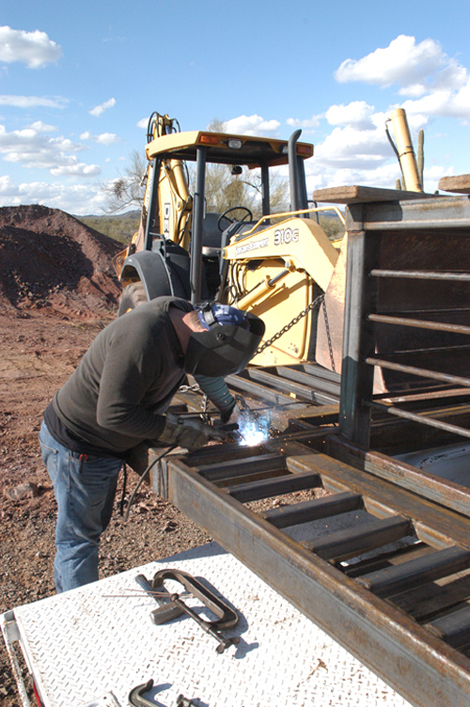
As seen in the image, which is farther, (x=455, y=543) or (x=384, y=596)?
(x=455, y=543)

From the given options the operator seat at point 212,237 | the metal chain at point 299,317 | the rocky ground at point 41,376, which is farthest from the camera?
the operator seat at point 212,237

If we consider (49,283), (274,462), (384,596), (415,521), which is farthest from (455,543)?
(49,283)

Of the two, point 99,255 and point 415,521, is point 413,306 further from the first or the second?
point 99,255

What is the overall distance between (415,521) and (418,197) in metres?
1.38

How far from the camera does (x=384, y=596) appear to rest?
1720 millimetres

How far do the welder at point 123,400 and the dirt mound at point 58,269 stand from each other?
41.2 ft

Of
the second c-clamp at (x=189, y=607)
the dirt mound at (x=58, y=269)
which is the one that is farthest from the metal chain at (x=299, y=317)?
the dirt mound at (x=58, y=269)

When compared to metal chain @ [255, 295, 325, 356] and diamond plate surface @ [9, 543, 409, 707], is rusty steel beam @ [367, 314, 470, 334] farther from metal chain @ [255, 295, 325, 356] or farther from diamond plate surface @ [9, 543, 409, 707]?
metal chain @ [255, 295, 325, 356]

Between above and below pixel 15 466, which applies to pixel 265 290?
above

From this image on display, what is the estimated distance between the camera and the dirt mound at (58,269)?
15.5 m

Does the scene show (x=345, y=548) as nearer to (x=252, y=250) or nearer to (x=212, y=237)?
(x=252, y=250)

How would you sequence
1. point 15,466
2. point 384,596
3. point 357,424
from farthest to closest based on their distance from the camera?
point 15,466, point 357,424, point 384,596

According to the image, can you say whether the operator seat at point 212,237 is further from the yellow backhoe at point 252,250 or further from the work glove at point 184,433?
the work glove at point 184,433

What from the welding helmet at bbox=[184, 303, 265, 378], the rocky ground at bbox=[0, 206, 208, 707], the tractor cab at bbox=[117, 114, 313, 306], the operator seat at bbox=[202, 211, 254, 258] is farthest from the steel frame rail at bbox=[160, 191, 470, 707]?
the operator seat at bbox=[202, 211, 254, 258]
